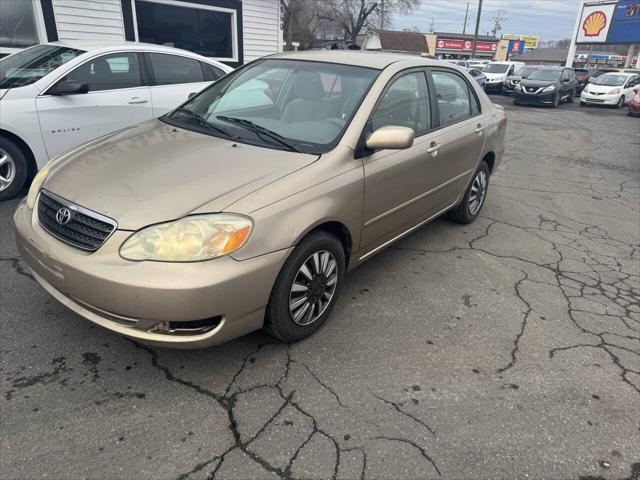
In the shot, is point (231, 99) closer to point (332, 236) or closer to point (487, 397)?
point (332, 236)

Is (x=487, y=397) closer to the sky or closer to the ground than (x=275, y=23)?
closer to the ground

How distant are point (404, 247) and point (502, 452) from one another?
2.39 metres

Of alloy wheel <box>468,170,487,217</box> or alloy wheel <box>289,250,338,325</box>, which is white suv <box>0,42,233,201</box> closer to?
alloy wheel <box>289,250,338,325</box>

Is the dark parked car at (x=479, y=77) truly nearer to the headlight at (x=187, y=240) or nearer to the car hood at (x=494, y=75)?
the car hood at (x=494, y=75)

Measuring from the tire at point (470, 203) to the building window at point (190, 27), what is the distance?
29.4ft

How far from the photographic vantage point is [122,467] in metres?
2.03

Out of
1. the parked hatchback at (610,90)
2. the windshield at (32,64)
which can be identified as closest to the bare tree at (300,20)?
the parked hatchback at (610,90)

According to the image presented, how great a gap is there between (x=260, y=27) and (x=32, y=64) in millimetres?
8987

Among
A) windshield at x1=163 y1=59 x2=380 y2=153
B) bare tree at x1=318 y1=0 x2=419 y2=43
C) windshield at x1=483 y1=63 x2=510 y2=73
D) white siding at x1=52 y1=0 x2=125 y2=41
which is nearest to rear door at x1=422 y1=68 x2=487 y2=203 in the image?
windshield at x1=163 y1=59 x2=380 y2=153

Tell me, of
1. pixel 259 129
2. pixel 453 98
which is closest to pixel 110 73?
pixel 259 129

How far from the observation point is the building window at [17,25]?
8.67 m

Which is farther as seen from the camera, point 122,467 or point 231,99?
point 231,99

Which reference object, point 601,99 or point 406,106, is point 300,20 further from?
point 406,106

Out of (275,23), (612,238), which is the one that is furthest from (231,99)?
(275,23)
